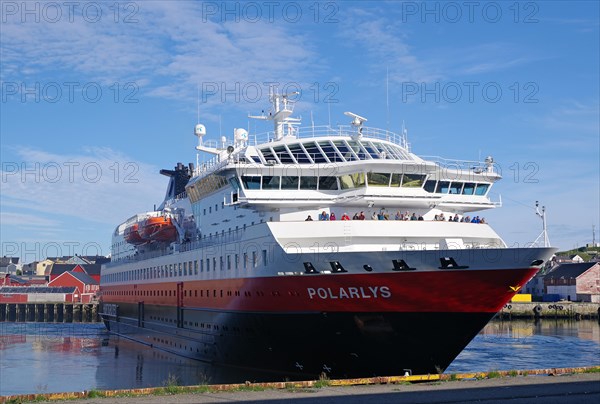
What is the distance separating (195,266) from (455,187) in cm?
1309

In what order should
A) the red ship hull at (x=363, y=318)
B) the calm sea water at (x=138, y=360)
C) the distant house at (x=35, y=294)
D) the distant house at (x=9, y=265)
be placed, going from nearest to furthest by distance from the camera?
the red ship hull at (x=363, y=318)
the calm sea water at (x=138, y=360)
the distant house at (x=35, y=294)
the distant house at (x=9, y=265)

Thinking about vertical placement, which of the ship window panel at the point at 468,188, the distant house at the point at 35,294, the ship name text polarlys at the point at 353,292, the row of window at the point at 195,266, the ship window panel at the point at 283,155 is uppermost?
the ship window panel at the point at 283,155

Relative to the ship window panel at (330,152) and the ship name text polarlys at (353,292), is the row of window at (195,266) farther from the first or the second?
the ship window panel at (330,152)

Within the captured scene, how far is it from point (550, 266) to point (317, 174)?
8987 centimetres

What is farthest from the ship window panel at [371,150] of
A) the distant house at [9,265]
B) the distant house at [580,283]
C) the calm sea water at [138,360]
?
the distant house at [9,265]

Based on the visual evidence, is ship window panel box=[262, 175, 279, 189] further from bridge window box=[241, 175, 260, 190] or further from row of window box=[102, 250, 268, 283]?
row of window box=[102, 250, 268, 283]

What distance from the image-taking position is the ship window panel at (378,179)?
25062 millimetres

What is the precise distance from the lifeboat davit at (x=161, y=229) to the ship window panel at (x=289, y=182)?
14.4m

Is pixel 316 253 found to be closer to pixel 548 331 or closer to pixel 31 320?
pixel 548 331

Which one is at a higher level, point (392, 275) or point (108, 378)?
point (392, 275)

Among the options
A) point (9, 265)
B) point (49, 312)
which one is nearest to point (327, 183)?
point (49, 312)

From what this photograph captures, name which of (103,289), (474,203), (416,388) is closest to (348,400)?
(416,388)

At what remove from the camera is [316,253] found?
2214 cm

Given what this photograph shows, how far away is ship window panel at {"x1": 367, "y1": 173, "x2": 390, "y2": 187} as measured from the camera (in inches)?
987
